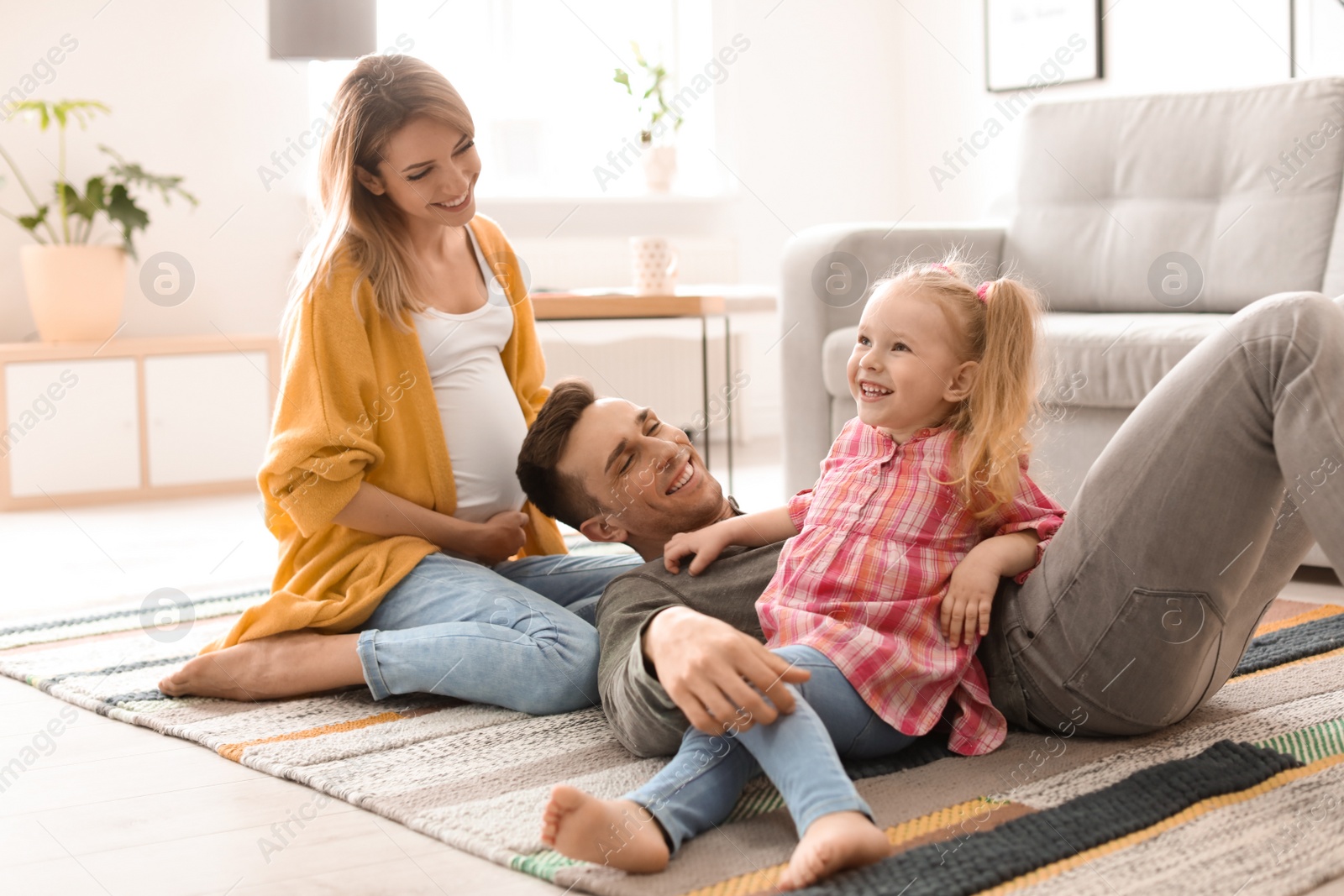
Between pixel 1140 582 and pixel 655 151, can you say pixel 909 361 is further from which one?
pixel 655 151

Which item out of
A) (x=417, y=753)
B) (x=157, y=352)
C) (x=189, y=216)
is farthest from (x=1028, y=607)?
(x=189, y=216)

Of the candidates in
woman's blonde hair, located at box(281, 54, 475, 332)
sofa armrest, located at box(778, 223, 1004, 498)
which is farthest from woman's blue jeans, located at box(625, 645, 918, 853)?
sofa armrest, located at box(778, 223, 1004, 498)

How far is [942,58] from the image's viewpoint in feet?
15.5

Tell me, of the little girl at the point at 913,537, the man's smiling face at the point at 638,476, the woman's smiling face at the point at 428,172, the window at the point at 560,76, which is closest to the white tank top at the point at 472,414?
the woman's smiling face at the point at 428,172

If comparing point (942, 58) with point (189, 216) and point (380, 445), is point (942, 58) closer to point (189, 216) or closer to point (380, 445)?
point (189, 216)

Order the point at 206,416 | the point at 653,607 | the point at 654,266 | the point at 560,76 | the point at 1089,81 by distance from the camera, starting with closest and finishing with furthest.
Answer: the point at 653,607 → the point at 654,266 → the point at 206,416 → the point at 1089,81 → the point at 560,76

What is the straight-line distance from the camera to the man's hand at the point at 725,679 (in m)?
1.05

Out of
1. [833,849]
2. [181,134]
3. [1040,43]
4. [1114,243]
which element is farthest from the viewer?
[1040,43]

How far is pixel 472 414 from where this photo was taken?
1.74m

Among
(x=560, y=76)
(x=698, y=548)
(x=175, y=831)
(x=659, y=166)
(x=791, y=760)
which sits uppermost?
(x=560, y=76)

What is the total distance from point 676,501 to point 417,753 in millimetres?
387

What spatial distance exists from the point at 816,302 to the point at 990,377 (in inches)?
56.9

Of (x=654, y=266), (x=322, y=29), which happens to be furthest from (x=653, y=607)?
(x=322, y=29)

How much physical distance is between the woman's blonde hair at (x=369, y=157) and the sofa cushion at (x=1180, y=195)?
1.63 m
